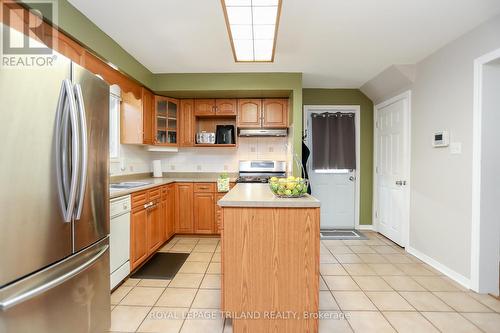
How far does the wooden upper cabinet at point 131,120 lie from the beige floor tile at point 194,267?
1845mm

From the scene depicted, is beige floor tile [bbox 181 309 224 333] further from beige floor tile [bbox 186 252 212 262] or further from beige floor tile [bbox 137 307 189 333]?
beige floor tile [bbox 186 252 212 262]

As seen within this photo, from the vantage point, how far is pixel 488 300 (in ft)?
7.19

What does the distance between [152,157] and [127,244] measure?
2157mm

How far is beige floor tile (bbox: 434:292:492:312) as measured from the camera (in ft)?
6.77

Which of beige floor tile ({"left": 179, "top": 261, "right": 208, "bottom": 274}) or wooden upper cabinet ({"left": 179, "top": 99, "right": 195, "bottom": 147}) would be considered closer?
beige floor tile ({"left": 179, "top": 261, "right": 208, "bottom": 274})

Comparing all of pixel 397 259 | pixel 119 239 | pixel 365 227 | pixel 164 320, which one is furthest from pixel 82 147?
pixel 365 227

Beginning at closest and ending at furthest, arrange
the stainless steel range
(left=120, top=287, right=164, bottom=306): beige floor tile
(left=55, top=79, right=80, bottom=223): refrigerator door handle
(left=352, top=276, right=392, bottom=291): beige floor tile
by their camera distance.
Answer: (left=55, top=79, right=80, bottom=223): refrigerator door handle → (left=120, top=287, right=164, bottom=306): beige floor tile → (left=352, top=276, right=392, bottom=291): beige floor tile → the stainless steel range

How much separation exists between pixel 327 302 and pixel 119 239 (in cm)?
204

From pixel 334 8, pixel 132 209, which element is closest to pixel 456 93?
pixel 334 8

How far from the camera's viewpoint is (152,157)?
14.3 feet

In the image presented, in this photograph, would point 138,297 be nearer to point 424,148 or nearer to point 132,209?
point 132,209

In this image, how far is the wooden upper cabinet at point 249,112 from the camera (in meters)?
4.10

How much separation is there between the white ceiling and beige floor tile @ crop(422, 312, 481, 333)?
8.47 feet

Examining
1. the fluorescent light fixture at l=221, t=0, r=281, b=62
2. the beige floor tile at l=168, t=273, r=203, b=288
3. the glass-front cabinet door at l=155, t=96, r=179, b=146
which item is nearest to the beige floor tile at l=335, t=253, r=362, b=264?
the beige floor tile at l=168, t=273, r=203, b=288
